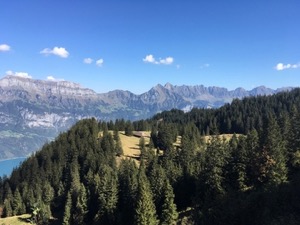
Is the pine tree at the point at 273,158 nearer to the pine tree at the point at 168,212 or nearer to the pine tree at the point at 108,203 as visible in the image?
the pine tree at the point at 168,212

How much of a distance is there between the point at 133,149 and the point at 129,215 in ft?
249

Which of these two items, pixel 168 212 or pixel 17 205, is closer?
pixel 168 212

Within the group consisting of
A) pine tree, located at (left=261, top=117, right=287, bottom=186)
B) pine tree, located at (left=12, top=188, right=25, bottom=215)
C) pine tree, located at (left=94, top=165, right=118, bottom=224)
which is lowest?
pine tree, located at (left=12, top=188, right=25, bottom=215)

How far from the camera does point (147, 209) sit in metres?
70.2

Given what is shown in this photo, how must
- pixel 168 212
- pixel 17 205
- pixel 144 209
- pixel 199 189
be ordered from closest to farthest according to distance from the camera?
pixel 144 209
pixel 168 212
pixel 199 189
pixel 17 205

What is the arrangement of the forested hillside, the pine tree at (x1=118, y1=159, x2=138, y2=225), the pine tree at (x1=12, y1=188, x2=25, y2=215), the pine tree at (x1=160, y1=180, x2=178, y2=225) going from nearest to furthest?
the forested hillside, the pine tree at (x1=160, y1=180, x2=178, y2=225), the pine tree at (x1=118, y1=159, x2=138, y2=225), the pine tree at (x1=12, y1=188, x2=25, y2=215)

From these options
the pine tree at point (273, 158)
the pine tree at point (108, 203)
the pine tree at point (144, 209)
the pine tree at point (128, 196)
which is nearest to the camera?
the pine tree at point (273, 158)

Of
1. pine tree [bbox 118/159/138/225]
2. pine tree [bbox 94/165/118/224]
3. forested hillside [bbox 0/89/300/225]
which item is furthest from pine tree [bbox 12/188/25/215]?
pine tree [bbox 118/159/138/225]

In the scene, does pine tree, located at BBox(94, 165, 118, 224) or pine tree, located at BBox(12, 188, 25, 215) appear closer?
pine tree, located at BBox(94, 165, 118, 224)

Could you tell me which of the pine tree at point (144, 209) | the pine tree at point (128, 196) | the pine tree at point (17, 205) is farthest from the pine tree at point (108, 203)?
the pine tree at point (17, 205)

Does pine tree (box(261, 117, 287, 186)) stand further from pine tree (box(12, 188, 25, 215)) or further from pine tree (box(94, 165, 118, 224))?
pine tree (box(12, 188, 25, 215))

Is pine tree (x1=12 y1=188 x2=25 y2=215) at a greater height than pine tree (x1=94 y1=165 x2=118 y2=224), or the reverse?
pine tree (x1=94 y1=165 x2=118 y2=224)

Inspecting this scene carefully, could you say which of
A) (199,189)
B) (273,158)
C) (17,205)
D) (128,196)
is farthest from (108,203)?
(17,205)

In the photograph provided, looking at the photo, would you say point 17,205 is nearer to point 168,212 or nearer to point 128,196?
point 128,196
